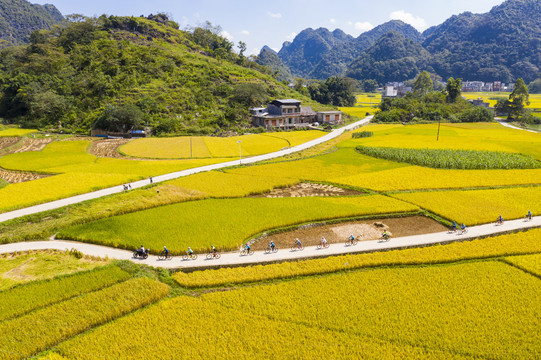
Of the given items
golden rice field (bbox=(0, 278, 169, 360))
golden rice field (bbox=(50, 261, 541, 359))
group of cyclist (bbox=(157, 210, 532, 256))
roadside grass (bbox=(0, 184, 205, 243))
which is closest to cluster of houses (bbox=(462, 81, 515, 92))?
group of cyclist (bbox=(157, 210, 532, 256))

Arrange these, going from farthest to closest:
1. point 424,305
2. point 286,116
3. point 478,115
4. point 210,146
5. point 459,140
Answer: point 478,115 < point 286,116 < point 459,140 < point 210,146 < point 424,305

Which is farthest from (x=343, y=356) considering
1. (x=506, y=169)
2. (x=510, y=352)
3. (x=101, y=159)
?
(x=101, y=159)

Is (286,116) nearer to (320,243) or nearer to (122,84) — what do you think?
(122,84)

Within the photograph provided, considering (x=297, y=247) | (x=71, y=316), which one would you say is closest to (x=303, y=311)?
(x=297, y=247)

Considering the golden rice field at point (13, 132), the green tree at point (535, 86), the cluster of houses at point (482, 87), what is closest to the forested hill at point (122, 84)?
the golden rice field at point (13, 132)

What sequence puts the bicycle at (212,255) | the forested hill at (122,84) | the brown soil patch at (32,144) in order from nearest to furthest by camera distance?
1. the bicycle at (212,255)
2. the brown soil patch at (32,144)
3. the forested hill at (122,84)

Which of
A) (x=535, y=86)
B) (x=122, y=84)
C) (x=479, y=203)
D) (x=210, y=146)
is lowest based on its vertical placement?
(x=479, y=203)

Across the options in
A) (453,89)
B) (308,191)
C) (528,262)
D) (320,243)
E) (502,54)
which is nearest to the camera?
(528,262)

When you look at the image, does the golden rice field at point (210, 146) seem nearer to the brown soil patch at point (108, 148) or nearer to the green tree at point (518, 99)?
the brown soil patch at point (108, 148)
